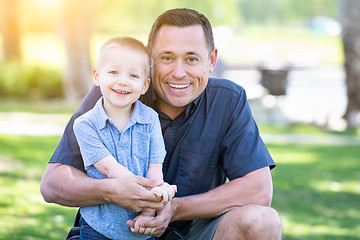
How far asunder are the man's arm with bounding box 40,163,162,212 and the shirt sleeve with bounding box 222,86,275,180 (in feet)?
1.83

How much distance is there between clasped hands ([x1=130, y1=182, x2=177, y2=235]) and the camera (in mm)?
2758

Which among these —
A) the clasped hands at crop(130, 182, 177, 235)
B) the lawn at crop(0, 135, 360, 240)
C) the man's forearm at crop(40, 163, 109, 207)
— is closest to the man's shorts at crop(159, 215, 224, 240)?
the clasped hands at crop(130, 182, 177, 235)

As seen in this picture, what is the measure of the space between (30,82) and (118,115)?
629 inches

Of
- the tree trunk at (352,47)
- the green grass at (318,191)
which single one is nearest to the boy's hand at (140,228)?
the green grass at (318,191)

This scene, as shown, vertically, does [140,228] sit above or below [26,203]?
above

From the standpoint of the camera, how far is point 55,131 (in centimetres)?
1166

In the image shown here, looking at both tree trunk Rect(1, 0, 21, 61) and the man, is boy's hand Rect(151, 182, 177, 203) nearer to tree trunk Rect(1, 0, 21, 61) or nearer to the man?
the man

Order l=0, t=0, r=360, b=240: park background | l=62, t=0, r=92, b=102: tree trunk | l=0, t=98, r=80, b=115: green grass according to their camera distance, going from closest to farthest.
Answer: l=0, t=0, r=360, b=240: park background, l=0, t=98, r=80, b=115: green grass, l=62, t=0, r=92, b=102: tree trunk

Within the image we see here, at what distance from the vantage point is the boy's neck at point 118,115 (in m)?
2.92

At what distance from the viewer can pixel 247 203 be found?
3.12 meters

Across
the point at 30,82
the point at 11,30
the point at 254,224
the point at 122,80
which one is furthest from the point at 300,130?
the point at 11,30

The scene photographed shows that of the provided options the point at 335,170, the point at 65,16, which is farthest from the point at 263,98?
the point at 65,16

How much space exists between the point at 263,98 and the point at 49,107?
5643 mm

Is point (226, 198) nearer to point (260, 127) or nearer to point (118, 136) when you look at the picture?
point (118, 136)
